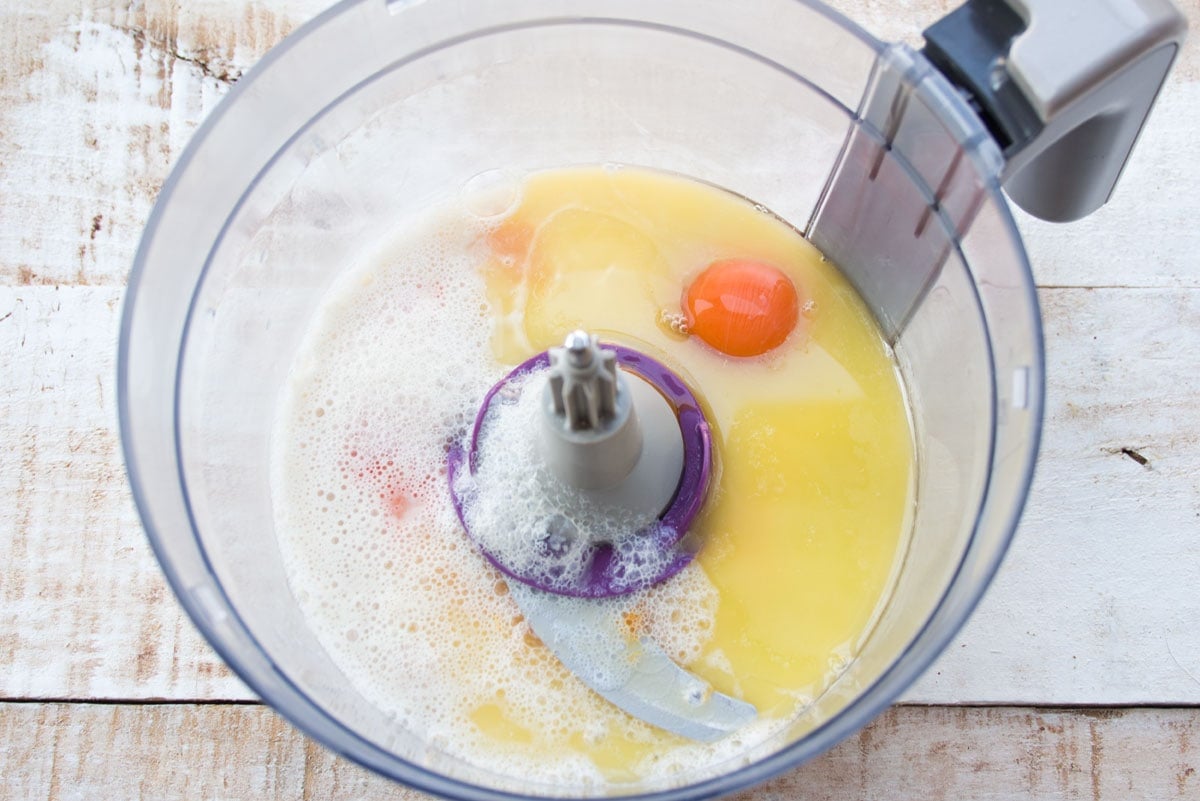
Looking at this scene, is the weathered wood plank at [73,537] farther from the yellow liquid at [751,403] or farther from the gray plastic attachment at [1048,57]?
the gray plastic attachment at [1048,57]

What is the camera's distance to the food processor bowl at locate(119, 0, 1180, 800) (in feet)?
1.75

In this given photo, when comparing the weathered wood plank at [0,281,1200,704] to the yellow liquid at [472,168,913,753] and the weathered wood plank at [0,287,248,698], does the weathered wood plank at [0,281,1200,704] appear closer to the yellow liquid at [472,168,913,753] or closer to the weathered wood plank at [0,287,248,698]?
the weathered wood plank at [0,287,248,698]

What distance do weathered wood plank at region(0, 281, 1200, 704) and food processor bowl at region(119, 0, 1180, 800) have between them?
0.11 metres

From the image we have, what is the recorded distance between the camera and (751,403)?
692mm

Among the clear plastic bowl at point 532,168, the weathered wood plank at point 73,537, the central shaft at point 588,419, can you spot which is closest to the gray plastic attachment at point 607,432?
the central shaft at point 588,419

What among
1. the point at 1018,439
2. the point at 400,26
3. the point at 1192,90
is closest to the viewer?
the point at 1018,439

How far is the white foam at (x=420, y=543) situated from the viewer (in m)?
0.65

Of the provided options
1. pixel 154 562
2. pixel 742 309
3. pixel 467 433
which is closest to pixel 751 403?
pixel 742 309

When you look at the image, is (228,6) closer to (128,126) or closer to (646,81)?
(128,126)

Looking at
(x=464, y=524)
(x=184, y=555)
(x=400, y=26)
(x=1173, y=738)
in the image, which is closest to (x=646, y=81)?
(x=400, y=26)

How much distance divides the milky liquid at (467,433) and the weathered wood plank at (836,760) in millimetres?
89

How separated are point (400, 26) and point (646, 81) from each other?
0.57 feet

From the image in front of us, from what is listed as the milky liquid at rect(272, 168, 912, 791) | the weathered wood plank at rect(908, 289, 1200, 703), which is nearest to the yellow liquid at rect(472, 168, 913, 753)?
the milky liquid at rect(272, 168, 912, 791)

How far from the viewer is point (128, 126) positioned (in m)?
0.78
